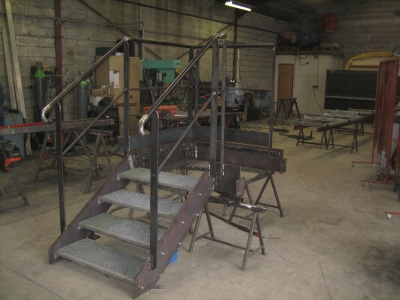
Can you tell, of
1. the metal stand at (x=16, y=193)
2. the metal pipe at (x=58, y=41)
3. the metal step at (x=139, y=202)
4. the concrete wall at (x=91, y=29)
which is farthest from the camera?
the metal pipe at (x=58, y=41)

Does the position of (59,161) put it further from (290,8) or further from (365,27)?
(365,27)

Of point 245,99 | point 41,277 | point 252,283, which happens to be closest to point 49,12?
point 245,99

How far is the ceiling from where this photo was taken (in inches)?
542

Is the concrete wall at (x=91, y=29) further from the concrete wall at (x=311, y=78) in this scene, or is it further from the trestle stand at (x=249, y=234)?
the trestle stand at (x=249, y=234)

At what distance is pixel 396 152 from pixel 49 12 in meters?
6.67

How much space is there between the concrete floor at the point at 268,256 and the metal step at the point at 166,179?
621 mm

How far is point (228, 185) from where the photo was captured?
3354 millimetres

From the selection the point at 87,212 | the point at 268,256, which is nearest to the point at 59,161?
the point at 87,212

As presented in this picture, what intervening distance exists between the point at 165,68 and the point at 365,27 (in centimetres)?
884

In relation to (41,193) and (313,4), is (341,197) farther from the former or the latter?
(313,4)

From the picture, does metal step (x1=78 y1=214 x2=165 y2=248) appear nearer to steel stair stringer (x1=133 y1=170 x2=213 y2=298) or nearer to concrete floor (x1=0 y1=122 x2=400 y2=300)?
steel stair stringer (x1=133 y1=170 x2=213 y2=298)

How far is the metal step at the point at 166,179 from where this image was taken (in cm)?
328

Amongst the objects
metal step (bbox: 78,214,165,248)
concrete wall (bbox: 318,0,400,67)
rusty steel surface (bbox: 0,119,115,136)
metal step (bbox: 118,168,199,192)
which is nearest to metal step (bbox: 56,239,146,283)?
metal step (bbox: 78,214,165,248)

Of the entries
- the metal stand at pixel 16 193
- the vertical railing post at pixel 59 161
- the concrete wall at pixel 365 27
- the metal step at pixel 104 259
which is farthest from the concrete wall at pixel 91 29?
the metal step at pixel 104 259
